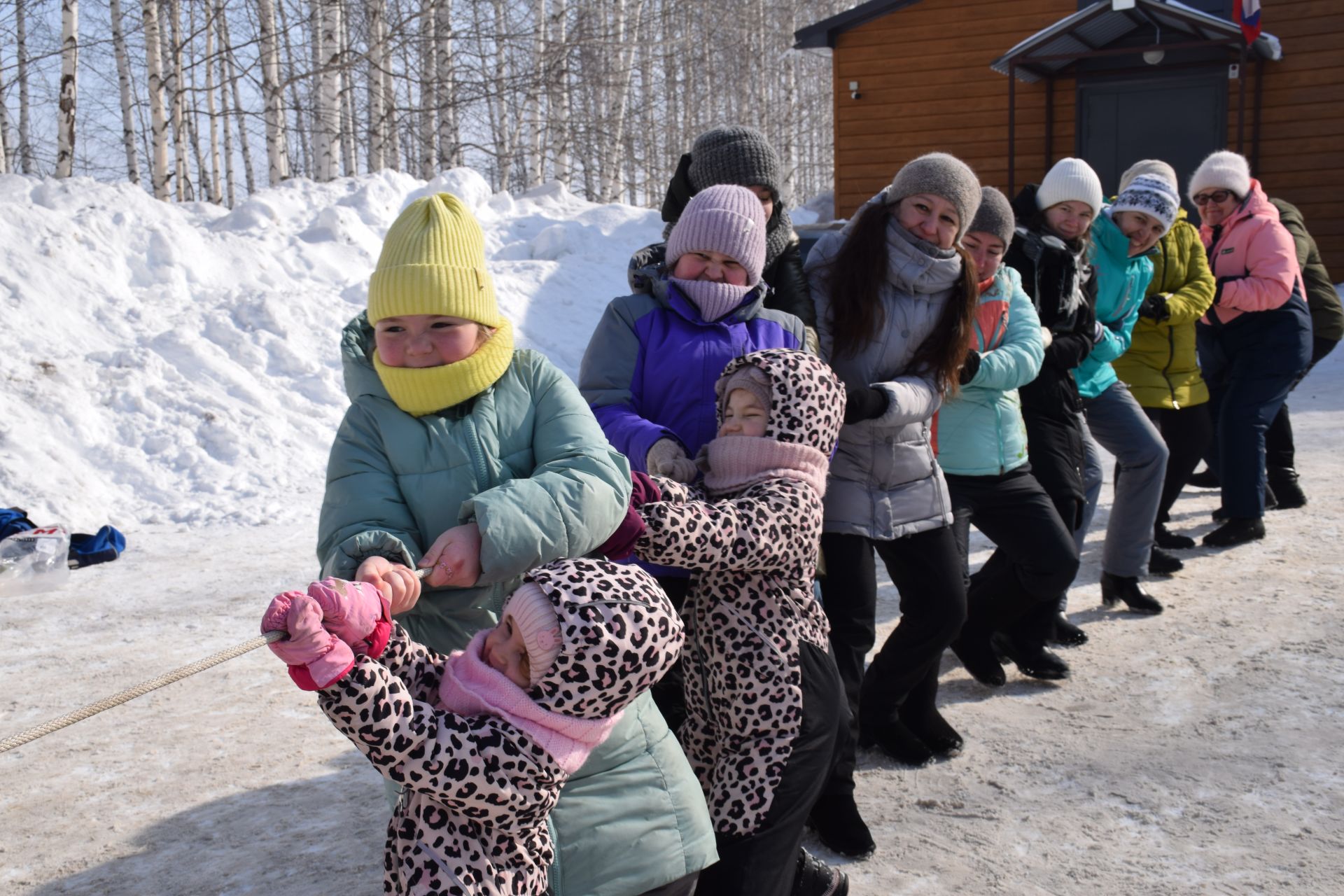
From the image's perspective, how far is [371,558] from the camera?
1.94 metres

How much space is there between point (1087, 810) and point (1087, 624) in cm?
183

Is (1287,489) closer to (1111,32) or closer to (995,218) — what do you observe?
(995,218)

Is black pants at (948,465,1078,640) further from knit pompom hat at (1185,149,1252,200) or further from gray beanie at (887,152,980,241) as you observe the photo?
knit pompom hat at (1185,149,1252,200)

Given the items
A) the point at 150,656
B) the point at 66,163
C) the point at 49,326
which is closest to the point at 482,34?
the point at 66,163

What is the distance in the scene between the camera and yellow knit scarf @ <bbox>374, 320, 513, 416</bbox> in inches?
86.6

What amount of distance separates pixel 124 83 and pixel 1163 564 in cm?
1660

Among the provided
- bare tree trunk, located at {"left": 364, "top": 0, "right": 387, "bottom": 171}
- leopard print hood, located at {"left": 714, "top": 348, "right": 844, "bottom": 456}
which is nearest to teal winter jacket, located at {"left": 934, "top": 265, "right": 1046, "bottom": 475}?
leopard print hood, located at {"left": 714, "top": 348, "right": 844, "bottom": 456}

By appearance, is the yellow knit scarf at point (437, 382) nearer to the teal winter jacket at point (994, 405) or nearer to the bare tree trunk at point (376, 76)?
the teal winter jacket at point (994, 405)

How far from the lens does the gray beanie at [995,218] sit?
159 inches

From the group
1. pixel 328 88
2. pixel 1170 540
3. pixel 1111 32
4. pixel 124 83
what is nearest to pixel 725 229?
pixel 1170 540

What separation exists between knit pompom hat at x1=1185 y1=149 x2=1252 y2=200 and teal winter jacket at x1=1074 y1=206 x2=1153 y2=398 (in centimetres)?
150

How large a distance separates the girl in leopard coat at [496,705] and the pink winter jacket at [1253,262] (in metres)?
5.24

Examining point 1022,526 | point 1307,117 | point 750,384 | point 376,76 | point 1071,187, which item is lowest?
point 1022,526

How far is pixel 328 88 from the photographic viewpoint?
17.0 metres
